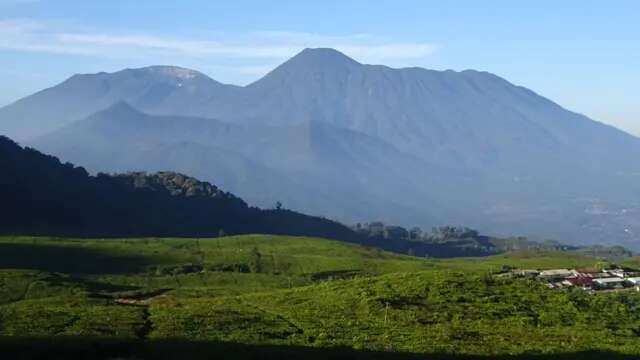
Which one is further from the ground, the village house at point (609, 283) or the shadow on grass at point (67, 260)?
the shadow on grass at point (67, 260)

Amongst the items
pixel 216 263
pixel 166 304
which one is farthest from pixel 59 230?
pixel 166 304

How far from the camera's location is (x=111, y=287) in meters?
66.3

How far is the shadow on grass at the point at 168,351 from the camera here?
2589 centimetres

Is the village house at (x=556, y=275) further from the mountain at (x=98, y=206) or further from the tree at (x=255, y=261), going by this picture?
the mountain at (x=98, y=206)

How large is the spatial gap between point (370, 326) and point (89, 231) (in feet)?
410

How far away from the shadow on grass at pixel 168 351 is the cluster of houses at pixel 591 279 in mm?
50720

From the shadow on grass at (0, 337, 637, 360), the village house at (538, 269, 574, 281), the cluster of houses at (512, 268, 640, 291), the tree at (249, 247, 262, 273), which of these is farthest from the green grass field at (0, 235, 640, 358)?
the tree at (249, 247, 262, 273)

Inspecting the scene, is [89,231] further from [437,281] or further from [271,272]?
[437,281]

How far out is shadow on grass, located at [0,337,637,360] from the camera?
25891 millimetres

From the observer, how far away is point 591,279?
88125 millimetres

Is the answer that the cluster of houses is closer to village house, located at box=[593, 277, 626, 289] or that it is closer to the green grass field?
village house, located at box=[593, 277, 626, 289]

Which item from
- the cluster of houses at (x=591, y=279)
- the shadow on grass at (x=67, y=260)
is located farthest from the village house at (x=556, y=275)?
the shadow on grass at (x=67, y=260)

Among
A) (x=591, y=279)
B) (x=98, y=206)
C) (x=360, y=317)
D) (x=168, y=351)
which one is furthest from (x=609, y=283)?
(x=98, y=206)

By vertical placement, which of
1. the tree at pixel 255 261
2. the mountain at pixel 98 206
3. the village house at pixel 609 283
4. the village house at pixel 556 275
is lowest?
the village house at pixel 609 283
